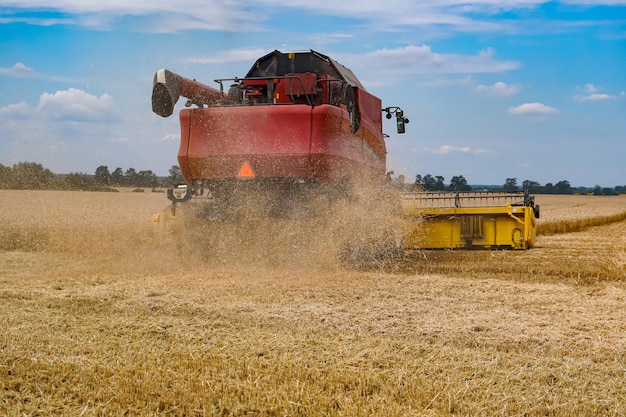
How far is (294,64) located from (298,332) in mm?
5306

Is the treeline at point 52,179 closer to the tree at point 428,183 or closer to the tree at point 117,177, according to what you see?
the tree at point 117,177

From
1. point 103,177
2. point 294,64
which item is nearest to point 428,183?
point 294,64

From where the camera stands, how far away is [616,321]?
19.9 ft

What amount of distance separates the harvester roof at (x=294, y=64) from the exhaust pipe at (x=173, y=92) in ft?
2.73

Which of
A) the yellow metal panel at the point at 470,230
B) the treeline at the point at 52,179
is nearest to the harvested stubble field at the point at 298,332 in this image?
the yellow metal panel at the point at 470,230

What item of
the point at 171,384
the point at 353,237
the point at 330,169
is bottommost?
the point at 171,384

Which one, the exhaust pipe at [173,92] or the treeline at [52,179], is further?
the treeline at [52,179]

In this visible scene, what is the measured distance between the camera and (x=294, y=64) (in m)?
9.79

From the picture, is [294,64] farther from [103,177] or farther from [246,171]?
[103,177]

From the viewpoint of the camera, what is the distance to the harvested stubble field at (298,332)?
4.05 metres

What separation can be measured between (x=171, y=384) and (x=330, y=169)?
4.92m

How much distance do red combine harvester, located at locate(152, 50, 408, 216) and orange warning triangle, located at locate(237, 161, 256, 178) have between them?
1 cm

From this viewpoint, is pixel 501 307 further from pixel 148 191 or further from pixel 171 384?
pixel 148 191

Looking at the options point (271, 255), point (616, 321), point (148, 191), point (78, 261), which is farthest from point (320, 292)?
→ point (148, 191)
